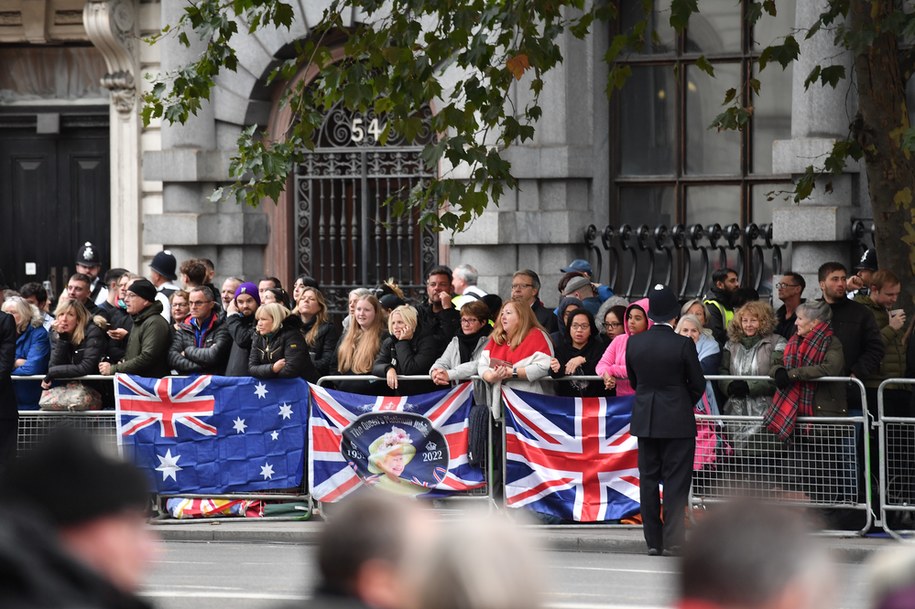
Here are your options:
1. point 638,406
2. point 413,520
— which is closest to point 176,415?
point 638,406

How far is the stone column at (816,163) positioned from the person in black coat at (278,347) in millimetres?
5609

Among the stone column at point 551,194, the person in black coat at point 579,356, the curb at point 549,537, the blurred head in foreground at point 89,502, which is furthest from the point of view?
the stone column at point 551,194

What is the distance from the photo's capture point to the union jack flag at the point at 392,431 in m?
12.8

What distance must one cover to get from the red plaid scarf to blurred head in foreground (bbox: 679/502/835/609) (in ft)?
29.7

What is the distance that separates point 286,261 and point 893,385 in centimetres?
852

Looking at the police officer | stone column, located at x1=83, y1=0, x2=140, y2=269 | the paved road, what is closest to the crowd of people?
the paved road

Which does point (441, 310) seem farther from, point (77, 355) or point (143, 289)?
point (77, 355)

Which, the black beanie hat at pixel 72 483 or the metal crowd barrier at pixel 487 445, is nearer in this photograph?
the black beanie hat at pixel 72 483

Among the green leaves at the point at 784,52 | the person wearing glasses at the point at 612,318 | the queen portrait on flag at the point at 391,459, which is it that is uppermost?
the green leaves at the point at 784,52

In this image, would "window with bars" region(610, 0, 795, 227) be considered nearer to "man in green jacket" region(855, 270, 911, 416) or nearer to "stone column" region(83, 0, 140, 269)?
"man in green jacket" region(855, 270, 911, 416)

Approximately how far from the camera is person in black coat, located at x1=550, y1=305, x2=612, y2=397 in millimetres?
12750

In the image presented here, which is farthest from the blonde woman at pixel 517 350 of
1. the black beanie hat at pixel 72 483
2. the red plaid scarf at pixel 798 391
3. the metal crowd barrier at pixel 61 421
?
the black beanie hat at pixel 72 483

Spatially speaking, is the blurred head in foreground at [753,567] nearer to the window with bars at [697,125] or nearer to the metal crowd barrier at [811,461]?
the metal crowd barrier at [811,461]

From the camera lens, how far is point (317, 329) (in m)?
13.7
